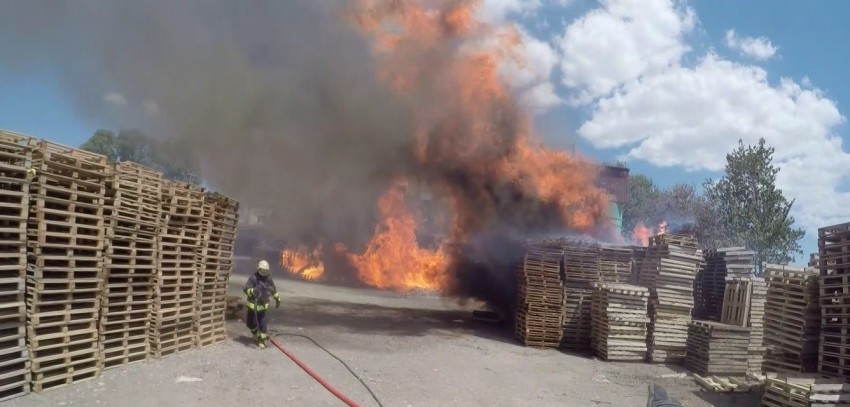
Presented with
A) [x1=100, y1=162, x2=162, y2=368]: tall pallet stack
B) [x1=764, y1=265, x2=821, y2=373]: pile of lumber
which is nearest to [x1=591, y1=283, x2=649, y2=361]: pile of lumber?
[x1=764, y1=265, x2=821, y2=373]: pile of lumber

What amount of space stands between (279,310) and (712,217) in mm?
24088

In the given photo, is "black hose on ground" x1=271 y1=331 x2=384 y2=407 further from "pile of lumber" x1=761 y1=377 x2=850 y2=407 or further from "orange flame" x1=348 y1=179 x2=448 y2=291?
"orange flame" x1=348 y1=179 x2=448 y2=291

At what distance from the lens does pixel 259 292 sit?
464 inches

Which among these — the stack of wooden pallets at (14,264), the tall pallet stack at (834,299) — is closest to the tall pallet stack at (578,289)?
the tall pallet stack at (834,299)

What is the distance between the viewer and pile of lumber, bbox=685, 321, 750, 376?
1250 centimetres

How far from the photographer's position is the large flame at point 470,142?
62.0 ft

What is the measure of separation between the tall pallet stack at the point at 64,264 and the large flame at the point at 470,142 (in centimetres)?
1227

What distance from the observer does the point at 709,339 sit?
1260cm

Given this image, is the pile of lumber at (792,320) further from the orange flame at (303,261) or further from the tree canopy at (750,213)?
the orange flame at (303,261)

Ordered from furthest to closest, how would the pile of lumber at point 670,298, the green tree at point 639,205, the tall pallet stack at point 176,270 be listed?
the green tree at point 639,205 < the pile of lumber at point 670,298 < the tall pallet stack at point 176,270

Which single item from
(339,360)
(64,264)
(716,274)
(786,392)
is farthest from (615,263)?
(64,264)

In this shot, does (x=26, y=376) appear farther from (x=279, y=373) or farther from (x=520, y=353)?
(x=520, y=353)

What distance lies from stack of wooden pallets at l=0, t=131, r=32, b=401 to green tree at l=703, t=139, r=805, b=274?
89.4 ft

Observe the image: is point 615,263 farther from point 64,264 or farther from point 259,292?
point 64,264
